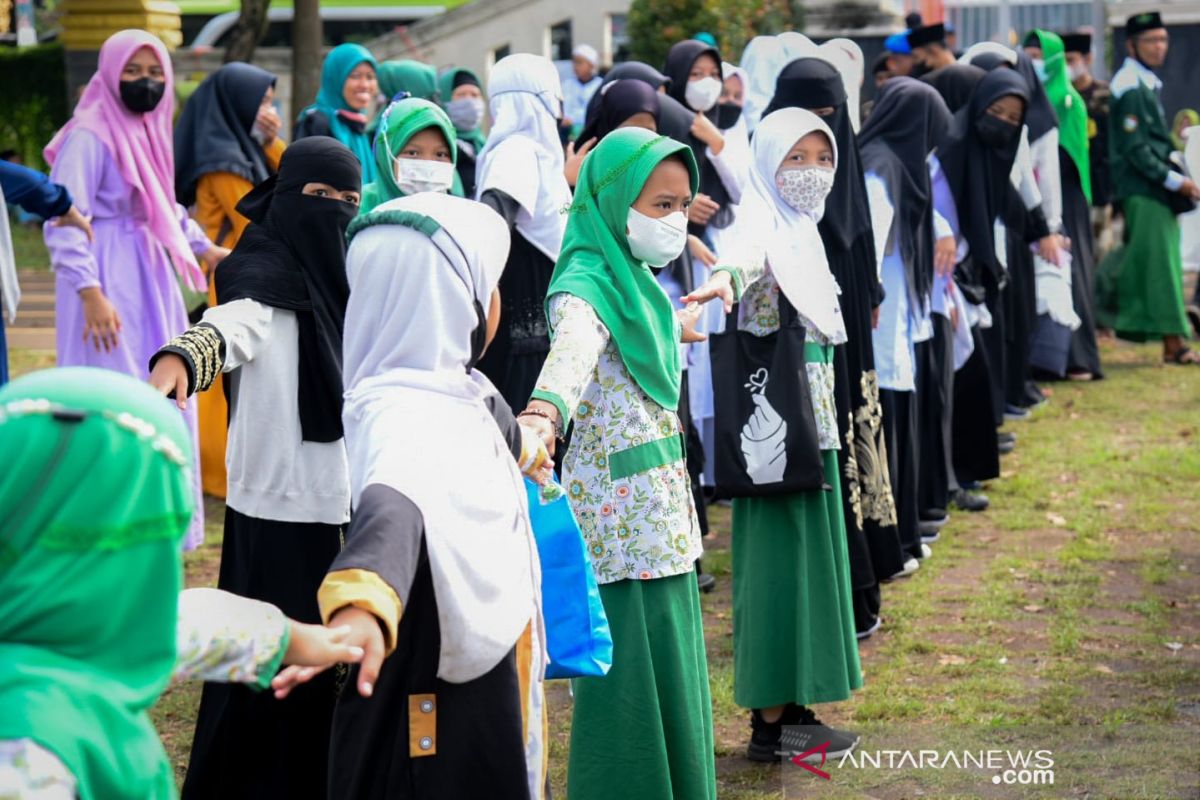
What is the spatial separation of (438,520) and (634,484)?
53.3 inches

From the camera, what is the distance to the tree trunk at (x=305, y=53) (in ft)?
55.1

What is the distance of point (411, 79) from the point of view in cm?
961

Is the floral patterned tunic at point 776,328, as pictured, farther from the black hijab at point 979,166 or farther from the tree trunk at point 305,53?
the tree trunk at point 305,53

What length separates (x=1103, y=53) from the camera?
1967 centimetres

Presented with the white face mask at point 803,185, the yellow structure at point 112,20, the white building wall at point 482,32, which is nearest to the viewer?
the white face mask at point 803,185

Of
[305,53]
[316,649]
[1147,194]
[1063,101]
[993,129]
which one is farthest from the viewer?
[305,53]

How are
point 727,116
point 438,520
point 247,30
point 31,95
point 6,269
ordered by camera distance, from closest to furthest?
1. point 438,520
2. point 6,269
3. point 727,116
4. point 247,30
5. point 31,95

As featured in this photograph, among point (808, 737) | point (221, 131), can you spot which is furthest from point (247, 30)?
point (808, 737)

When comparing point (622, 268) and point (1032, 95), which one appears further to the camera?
point (1032, 95)

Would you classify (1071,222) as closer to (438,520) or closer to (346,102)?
(346,102)

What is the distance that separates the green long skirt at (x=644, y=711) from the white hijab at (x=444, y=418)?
0.89m

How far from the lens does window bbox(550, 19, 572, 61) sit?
23.6 m

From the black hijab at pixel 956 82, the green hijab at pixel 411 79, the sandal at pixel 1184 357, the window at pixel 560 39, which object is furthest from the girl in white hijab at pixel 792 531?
the window at pixel 560 39

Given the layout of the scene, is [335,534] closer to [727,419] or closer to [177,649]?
[727,419]
